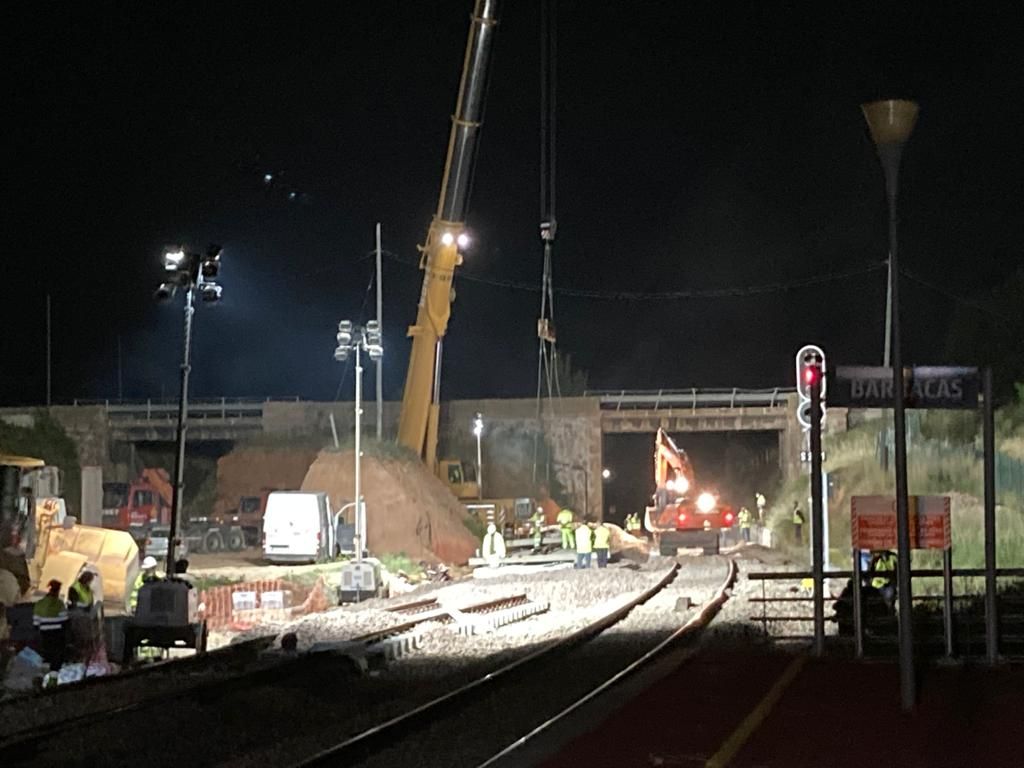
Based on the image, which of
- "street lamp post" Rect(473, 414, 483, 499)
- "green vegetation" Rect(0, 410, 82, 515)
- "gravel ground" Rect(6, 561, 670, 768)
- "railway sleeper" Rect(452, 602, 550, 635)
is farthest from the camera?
"street lamp post" Rect(473, 414, 483, 499)

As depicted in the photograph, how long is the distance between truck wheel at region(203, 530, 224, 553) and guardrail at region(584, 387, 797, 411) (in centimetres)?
3200

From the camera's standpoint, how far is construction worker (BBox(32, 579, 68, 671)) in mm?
20938

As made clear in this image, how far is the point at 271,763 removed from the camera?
43.3 ft

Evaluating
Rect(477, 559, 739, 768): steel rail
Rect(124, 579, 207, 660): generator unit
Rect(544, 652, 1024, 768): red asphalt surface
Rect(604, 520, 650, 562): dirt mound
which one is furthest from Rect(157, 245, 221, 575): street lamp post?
Rect(604, 520, 650, 562): dirt mound

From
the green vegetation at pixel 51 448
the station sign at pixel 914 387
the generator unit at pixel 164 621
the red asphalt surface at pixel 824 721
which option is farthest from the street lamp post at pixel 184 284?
the green vegetation at pixel 51 448

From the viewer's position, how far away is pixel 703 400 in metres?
81.2

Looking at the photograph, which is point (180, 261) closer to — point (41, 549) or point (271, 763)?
point (41, 549)

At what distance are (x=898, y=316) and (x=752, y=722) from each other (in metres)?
3.77

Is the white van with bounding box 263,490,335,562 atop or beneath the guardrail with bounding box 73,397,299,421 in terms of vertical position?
beneath

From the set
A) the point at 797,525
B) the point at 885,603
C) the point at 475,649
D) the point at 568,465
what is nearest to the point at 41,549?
the point at 475,649

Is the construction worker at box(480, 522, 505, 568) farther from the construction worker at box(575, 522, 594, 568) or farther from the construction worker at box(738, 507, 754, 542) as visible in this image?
the construction worker at box(738, 507, 754, 542)

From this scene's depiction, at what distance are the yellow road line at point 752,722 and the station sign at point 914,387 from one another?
2.96 m

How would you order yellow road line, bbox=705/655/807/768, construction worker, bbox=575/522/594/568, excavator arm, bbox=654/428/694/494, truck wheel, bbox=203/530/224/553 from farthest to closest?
excavator arm, bbox=654/428/694/494 < truck wheel, bbox=203/530/224/553 < construction worker, bbox=575/522/594/568 < yellow road line, bbox=705/655/807/768

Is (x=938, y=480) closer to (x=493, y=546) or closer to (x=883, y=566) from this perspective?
(x=493, y=546)
